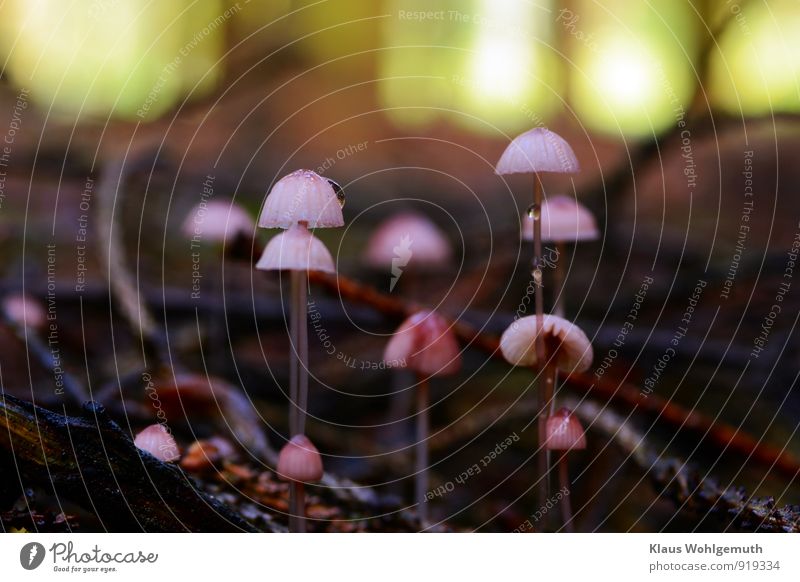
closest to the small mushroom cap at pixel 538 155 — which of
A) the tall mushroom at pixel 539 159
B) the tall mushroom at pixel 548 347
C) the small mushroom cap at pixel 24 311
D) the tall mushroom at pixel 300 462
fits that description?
the tall mushroom at pixel 539 159

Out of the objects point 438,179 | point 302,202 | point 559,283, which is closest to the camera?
point 302,202

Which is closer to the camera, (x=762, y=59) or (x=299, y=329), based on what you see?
(x=299, y=329)

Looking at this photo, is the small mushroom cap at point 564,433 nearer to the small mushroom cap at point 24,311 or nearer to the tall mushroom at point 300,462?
the tall mushroom at point 300,462

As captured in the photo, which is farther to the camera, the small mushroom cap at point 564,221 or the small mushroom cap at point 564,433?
the small mushroom cap at point 564,221

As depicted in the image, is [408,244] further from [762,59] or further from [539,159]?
[762,59]

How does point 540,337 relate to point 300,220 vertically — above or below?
below

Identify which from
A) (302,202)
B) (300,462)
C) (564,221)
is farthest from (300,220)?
(564,221)
